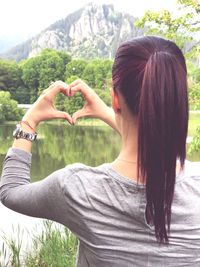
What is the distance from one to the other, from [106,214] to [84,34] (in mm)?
78470

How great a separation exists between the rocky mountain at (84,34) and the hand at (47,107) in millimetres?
65456

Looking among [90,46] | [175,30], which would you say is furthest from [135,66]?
[90,46]

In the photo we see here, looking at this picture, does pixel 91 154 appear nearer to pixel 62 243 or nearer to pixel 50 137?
pixel 50 137

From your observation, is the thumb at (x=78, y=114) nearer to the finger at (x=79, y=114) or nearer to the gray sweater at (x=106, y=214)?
the finger at (x=79, y=114)

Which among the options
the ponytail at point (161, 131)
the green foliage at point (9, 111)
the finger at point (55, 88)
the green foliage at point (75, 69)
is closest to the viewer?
the ponytail at point (161, 131)

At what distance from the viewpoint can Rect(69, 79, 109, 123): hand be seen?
31.4 inches

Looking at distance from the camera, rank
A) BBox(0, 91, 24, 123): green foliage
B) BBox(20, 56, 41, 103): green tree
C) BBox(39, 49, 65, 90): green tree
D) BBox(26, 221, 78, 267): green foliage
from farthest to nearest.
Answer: BBox(39, 49, 65, 90): green tree < BBox(20, 56, 41, 103): green tree < BBox(0, 91, 24, 123): green foliage < BBox(26, 221, 78, 267): green foliage

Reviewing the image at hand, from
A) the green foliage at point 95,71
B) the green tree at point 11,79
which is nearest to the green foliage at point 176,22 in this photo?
the green foliage at point 95,71

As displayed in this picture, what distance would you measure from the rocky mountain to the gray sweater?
65556mm

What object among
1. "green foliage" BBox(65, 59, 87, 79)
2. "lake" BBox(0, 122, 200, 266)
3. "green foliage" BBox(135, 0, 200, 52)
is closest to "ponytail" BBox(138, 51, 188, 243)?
"green foliage" BBox(135, 0, 200, 52)

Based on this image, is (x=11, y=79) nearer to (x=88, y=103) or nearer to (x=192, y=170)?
(x=88, y=103)

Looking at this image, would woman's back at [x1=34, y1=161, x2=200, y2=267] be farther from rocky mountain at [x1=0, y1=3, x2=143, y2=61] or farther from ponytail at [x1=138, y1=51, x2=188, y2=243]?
rocky mountain at [x1=0, y1=3, x2=143, y2=61]

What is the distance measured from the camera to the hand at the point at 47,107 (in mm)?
775

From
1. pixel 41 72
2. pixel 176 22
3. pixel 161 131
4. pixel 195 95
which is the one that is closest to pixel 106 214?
pixel 161 131
